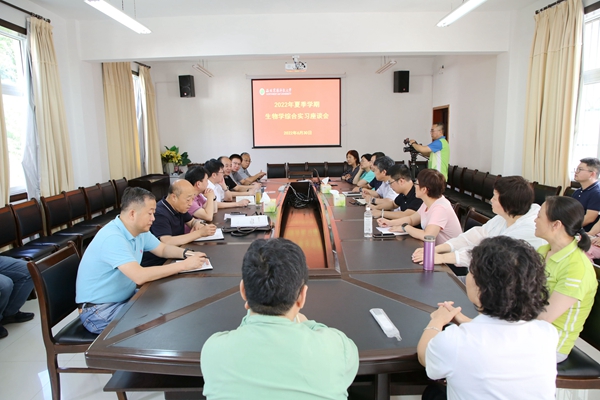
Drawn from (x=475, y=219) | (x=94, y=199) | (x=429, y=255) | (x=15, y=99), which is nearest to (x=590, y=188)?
(x=475, y=219)

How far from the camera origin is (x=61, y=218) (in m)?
4.18

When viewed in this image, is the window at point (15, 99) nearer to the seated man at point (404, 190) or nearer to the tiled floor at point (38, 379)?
the tiled floor at point (38, 379)

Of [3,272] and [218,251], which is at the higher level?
[218,251]

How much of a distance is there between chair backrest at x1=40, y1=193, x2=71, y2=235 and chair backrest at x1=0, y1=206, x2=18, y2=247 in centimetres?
40

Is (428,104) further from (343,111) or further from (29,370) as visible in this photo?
(29,370)

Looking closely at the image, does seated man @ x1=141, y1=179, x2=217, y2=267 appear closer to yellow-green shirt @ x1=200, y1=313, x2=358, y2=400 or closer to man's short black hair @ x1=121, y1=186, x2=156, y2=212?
man's short black hair @ x1=121, y1=186, x2=156, y2=212

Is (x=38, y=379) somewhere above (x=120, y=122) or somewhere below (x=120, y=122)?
below

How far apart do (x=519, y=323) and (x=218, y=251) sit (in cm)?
173

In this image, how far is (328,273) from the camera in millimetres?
1958

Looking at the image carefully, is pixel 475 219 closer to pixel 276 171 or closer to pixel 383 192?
pixel 383 192

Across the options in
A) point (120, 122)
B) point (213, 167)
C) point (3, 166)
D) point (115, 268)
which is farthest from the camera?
point (120, 122)

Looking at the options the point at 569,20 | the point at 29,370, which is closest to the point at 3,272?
the point at 29,370

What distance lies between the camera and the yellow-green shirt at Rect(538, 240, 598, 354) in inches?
57.7

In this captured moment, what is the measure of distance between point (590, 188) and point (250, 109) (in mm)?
6416
